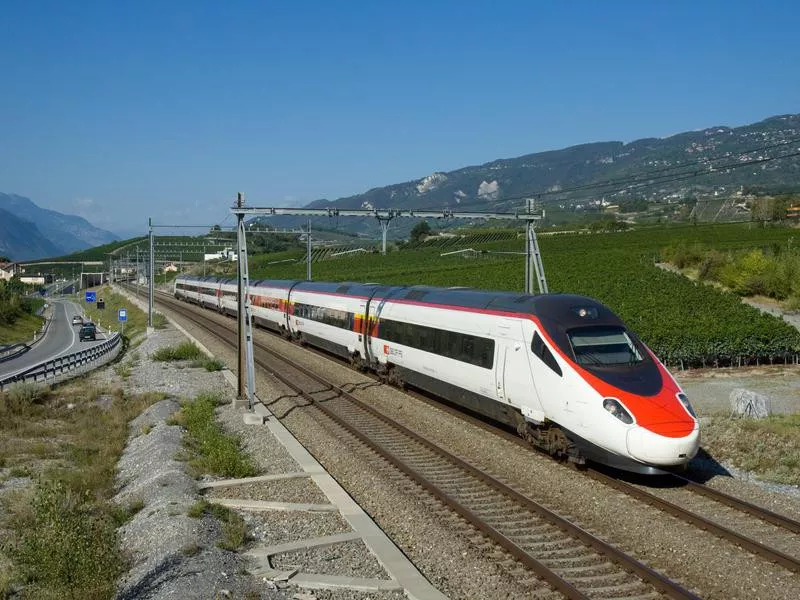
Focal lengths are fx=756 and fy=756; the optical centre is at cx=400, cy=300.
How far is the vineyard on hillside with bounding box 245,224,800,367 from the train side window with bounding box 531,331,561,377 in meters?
21.1

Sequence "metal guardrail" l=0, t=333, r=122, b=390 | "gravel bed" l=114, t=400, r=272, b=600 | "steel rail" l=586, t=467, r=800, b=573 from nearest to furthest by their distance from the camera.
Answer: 1. "gravel bed" l=114, t=400, r=272, b=600
2. "steel rail" l=586, t=467, r=800, b=573
3. "metal guardrail" l=0, t=333, r=122, b=390

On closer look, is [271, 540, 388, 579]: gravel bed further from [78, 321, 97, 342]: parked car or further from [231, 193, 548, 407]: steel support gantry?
[78, 321, 97, 342]: parked car

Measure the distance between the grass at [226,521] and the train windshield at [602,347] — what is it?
6260 millimetres

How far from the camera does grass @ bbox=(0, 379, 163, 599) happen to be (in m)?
8.73

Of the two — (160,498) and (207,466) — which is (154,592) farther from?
(207,466)

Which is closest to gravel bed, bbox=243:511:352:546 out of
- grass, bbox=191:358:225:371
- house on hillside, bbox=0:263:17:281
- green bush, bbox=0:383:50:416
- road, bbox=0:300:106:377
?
green bush, bbox=0:383:50:416

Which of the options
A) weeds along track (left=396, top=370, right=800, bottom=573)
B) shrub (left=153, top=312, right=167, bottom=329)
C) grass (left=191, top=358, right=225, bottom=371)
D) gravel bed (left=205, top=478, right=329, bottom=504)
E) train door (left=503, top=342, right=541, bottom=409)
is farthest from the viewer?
shrub (left=153, top=312, right=167, bottom=329)

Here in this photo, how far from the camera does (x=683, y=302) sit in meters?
46.5

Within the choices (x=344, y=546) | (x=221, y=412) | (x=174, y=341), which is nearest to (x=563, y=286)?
(x=174, y=341)

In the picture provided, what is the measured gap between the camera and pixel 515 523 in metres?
10.7

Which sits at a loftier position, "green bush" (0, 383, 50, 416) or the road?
"green bush" (0, 383, 50, 416)

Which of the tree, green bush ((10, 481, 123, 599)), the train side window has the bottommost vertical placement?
green bush ((10, 481, 123, 599))

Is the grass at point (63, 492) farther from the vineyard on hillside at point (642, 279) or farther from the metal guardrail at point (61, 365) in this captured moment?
the vineyard on hillside at point (642, 279)

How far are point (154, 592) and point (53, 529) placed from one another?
7.36ft
